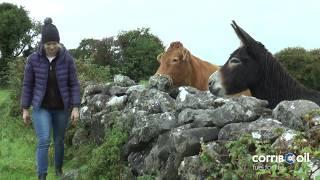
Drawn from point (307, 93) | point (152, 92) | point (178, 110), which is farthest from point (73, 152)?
point (307, 93)

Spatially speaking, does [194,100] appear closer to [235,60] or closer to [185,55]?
[235,60]

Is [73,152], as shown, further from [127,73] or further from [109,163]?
[127,73]

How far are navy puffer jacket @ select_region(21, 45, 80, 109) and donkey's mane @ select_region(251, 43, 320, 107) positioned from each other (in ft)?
9.22

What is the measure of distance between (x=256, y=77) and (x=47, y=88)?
311 centimetres

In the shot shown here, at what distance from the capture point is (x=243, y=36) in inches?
341

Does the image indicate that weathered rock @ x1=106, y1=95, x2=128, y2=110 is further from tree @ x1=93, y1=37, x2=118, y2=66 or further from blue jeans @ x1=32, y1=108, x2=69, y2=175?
tree @ x1=93, y1=37, x2=118, y2=66

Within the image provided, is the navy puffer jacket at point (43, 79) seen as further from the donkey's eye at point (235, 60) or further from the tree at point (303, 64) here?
the tree at point (303, 64)

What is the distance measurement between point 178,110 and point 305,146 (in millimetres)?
2947

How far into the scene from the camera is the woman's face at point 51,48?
27.0 ft

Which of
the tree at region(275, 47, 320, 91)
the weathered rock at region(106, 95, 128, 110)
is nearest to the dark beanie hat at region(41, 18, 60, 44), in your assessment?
the weathered rock at region(106, 95, 128, 110)

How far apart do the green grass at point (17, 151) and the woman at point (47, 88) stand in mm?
1243

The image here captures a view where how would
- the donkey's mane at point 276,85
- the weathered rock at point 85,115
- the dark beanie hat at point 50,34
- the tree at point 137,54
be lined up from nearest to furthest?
1. the dark beanie hat at point 50,34
2. the donkey's mane at point 276,85
3. the weathered rock at point 85,115
4. the tree at point 137,54

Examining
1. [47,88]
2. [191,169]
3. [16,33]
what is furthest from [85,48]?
[191,169]

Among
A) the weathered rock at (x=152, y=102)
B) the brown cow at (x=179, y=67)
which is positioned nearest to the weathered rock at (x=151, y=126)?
the weathered rock at (x=152, y=102)
